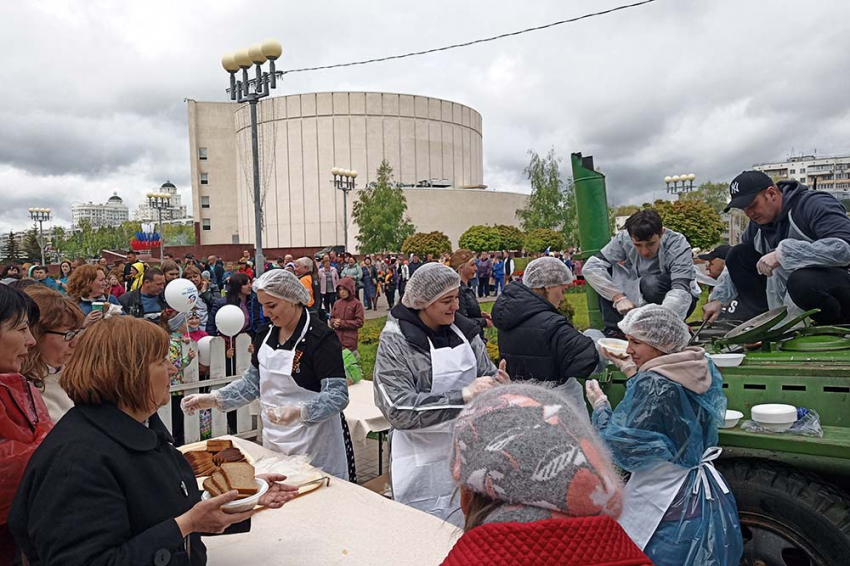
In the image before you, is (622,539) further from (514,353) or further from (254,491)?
(514,353)

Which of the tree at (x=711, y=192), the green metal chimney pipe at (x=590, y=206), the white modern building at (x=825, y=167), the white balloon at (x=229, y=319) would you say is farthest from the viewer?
the white modern building at (x=825, y=167)

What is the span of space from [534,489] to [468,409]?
Result: 0.25m

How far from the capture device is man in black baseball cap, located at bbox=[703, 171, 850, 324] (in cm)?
369

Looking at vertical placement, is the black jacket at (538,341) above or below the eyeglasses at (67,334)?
below

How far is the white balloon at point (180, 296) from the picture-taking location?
6.00 meters

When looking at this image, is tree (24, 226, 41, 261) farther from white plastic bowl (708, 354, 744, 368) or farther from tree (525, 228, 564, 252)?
white plastic bowl (708, 354, 744, 368)

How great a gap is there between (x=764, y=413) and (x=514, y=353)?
165 cm

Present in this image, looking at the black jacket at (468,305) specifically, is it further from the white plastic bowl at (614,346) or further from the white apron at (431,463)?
the white apron at (431,463)

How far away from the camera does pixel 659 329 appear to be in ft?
9.48

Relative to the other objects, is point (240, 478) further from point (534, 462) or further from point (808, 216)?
point (808, 216)

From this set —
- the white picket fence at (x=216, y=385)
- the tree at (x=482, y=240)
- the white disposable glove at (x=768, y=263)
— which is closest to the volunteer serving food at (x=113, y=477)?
the white picket fence at (x=216, y=385)

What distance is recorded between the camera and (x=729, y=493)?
276cm

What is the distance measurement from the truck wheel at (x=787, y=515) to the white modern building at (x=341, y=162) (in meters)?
55.3

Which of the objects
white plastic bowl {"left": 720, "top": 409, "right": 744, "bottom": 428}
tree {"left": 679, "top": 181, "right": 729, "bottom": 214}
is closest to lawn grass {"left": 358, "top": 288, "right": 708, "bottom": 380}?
white plastic bowl {"left": 720, "top": 409, "right": 744, "bottom": 428}
